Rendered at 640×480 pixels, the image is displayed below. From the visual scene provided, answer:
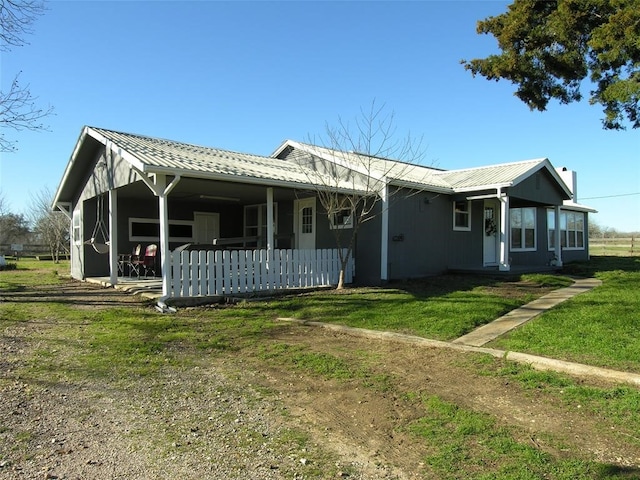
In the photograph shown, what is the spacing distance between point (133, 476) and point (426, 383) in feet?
9.48

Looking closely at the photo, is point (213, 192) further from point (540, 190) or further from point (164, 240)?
point (540, 190)

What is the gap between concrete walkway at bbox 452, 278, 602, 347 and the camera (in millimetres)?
6477

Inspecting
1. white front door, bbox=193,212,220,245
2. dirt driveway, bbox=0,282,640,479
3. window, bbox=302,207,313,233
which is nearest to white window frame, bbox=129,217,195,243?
white front door, bbox=193,212,220,245

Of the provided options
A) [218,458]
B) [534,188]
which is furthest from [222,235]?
[218,458]

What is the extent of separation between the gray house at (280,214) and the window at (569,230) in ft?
4.14

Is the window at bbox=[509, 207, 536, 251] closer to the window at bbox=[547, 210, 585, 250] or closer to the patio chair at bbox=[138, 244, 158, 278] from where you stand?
the window at bbox=[547, 210, 585, 250]

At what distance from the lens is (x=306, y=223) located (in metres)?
14.4

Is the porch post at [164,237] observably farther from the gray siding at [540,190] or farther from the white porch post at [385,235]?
the gray siding at [540,190]

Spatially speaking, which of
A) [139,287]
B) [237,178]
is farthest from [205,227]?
[237,178]

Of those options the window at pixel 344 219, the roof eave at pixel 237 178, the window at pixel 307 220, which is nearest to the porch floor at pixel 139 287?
the roof eave at pixel 237 178

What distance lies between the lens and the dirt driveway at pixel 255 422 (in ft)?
10.2

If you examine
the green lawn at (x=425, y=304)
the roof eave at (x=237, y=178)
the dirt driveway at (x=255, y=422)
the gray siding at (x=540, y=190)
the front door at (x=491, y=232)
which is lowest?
the dirt driveway at (x=255, y=422)

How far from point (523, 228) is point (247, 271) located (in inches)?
470

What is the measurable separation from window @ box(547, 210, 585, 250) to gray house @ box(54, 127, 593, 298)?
126 centimetres
